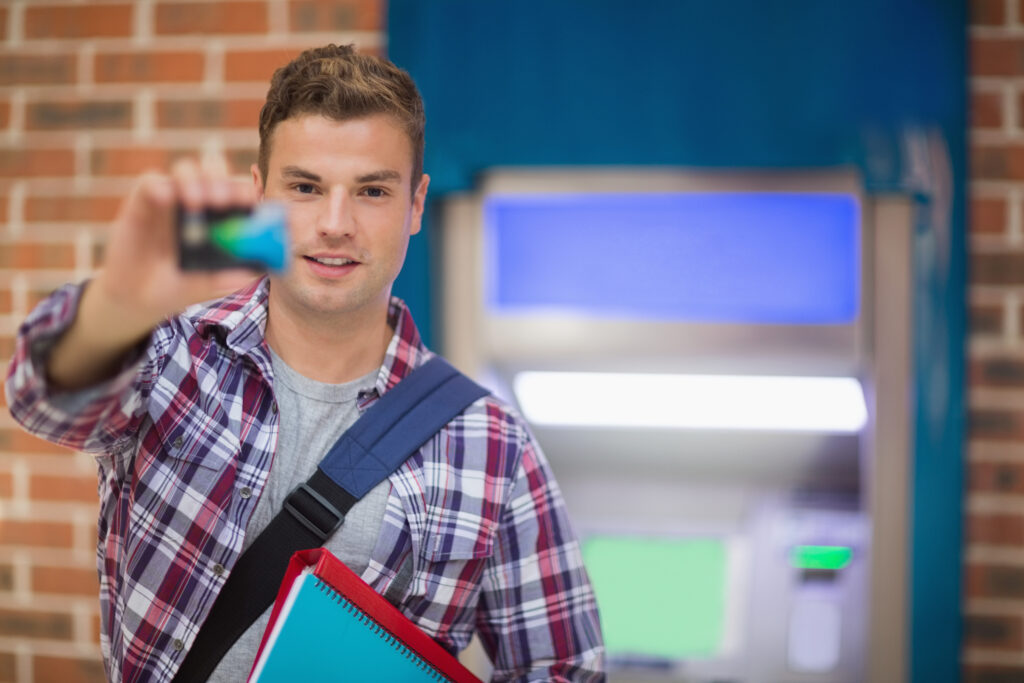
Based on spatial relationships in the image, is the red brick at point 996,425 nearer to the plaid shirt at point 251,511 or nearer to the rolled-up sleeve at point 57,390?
the plaid shirt at point 251,511

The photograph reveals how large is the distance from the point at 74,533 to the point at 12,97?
99cm

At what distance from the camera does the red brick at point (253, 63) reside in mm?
2387

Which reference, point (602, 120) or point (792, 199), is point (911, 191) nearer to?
point (792, 199)

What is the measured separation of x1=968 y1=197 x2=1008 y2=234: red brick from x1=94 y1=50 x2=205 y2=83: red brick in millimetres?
1656

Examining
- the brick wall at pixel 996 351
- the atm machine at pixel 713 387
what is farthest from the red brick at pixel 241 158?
the brick wall at pixel 996 351

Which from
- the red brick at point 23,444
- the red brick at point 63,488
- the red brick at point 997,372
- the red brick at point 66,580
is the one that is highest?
the red brick at point 997,372

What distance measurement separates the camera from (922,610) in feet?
7.13

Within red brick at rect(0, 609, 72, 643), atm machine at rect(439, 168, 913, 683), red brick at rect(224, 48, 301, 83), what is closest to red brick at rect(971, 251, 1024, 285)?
atm machine at rect(439, 168, 913, 683)

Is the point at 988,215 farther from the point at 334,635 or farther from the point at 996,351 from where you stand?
the point at 334,635

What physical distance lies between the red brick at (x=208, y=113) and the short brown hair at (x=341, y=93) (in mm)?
959

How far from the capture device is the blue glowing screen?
2.24 metres

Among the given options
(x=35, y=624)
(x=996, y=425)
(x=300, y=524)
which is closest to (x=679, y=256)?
(x=996, y=425)

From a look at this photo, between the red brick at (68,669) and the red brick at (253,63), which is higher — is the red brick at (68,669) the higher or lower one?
the lower one

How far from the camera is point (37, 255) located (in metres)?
2.46
